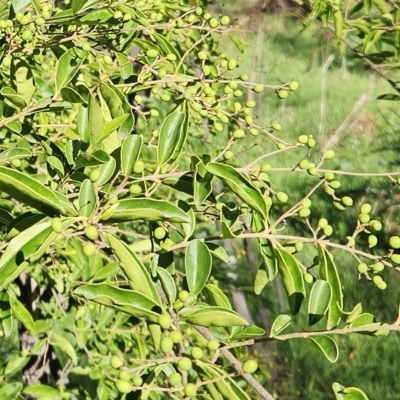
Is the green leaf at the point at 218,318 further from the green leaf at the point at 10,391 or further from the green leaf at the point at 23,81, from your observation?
the green leaf at the point at 10,391

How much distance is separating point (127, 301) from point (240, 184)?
19 centimetres

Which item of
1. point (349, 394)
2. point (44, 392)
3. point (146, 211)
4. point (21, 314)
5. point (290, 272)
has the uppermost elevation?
point (146, 211)

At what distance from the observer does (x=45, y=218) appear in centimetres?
71

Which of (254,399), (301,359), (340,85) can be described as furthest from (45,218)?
(340,85)

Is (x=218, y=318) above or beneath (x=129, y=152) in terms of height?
beneath

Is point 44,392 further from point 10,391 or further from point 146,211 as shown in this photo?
point 146,211

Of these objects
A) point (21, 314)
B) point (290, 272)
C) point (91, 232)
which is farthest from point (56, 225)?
point (21, 314)

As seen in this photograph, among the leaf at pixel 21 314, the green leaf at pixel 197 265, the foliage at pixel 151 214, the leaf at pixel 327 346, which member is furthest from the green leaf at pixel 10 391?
the leaf at pixel 327 346

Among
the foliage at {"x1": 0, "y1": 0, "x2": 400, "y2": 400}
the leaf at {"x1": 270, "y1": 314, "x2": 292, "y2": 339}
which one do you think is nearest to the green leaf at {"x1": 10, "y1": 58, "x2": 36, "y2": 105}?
the foliage at {"x1": 0, "y1": 0, "x2": 400, "y2": 400}

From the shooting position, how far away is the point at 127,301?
2.21 ft

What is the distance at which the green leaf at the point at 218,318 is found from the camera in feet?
2.27

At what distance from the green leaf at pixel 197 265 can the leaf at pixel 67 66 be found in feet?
0.97

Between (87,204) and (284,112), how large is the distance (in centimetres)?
433

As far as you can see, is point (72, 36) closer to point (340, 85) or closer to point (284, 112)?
point (284, 112)
